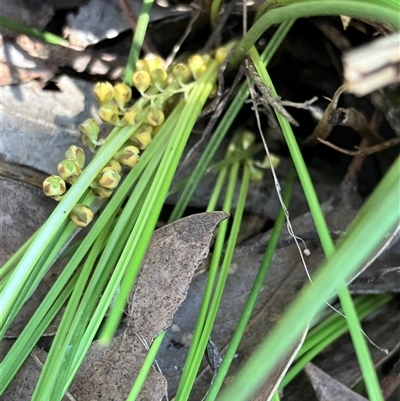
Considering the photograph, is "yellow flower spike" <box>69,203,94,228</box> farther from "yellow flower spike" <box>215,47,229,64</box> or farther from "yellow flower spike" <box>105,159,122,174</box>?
"yellow flower spike" <box>215,47,229,64</box>

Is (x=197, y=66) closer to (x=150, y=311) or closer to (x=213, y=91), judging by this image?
(x=213, y=91)

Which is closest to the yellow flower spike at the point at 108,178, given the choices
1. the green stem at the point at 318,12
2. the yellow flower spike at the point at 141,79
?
the yellow flower spike at the point at 141,79

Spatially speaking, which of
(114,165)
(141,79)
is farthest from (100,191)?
(141,79)

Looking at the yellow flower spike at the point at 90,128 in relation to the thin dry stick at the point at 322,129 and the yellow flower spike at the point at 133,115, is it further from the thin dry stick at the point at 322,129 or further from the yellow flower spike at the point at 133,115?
the thin dry stick at the point at 322,129

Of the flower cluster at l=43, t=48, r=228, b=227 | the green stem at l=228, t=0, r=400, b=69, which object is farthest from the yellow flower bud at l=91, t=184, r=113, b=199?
the green stem at l=228, t=0, r=400, b=69

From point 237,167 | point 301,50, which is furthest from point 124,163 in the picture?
point 301,50

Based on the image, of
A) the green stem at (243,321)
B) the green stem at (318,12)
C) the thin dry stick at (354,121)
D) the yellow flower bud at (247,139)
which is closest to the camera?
the green stem at (318,12)
